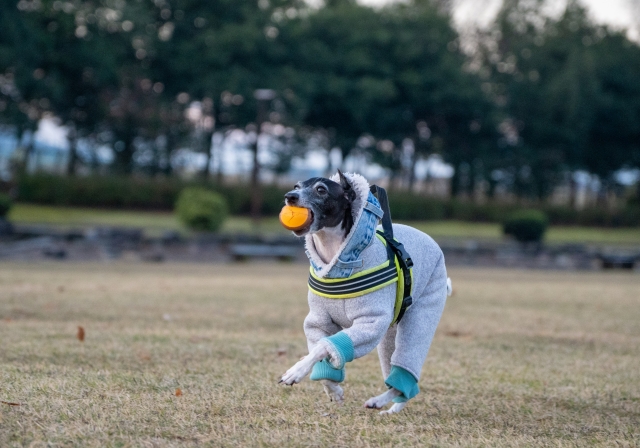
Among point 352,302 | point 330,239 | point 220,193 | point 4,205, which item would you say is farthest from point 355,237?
point 220,193

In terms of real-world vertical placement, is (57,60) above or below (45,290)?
above

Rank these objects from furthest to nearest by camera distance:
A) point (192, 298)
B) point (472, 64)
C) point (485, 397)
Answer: point (472, 64)
point (192, 298)
point (485, 397)

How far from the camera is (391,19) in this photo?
40.8 metres

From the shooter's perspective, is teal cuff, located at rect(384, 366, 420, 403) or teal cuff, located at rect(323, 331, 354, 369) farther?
teal cuff, located at rect(384, 366, 420, 403)

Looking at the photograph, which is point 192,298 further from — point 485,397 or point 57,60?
point 57,60

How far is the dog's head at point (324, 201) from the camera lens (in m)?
4.07

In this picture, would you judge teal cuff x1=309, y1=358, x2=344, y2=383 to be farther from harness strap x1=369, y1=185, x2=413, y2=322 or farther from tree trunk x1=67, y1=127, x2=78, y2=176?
tree trunk x1=67, y1=127, x2=78, y2=176

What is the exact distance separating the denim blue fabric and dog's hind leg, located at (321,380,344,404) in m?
0.66

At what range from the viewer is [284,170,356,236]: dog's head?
13.4ft

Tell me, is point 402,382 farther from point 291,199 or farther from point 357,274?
point 291,199

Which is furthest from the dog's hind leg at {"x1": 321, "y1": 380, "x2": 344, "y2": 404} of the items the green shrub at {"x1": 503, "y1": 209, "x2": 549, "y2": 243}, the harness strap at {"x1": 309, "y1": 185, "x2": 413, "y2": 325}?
the green shrub at {"x1": 503, "y1": 209, "x2": 549, "y2": 243}

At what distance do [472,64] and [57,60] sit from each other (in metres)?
25.2

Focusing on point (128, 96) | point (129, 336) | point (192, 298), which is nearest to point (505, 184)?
point (128, 96)

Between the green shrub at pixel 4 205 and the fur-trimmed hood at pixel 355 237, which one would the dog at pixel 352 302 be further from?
the green shrub at pixel 4 205
